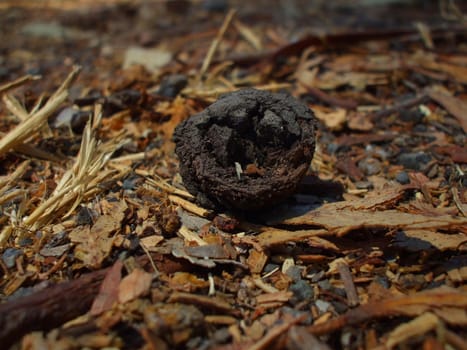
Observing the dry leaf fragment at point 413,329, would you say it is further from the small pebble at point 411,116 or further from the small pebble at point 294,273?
the small pebble at point 411,116

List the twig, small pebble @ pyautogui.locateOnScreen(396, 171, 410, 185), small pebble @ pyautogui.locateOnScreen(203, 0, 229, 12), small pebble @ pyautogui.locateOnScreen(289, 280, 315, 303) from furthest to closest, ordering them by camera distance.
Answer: small pebble @ pyautogui.locateOnScreen(203, 0, 229, 12) < the twig < small pebble @ pyautogui.locateOnScreen(396, 171, 410, 185) < small pebble @ pyautogui.locateOnScreen(289, 280, 315, 303)

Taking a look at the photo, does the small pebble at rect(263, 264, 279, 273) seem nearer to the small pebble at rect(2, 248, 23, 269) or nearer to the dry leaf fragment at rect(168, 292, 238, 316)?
Result: the dry leaf fragment at rect(168, 292, 238, 316)

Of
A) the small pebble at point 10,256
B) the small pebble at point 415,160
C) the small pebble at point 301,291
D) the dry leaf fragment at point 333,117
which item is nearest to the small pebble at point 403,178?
the small pebble at point 415,160

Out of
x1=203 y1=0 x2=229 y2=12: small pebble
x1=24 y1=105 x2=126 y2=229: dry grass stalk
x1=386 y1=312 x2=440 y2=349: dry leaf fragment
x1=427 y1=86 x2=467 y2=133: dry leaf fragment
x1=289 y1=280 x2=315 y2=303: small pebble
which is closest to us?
x1=386 y1=312 x2=440 y2=349: dry leaf fragment

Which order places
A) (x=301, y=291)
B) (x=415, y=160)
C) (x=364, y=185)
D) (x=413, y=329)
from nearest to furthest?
(x=413, y=329), (x=301, y=291), (x=364, y=185), (x=415, y=160)

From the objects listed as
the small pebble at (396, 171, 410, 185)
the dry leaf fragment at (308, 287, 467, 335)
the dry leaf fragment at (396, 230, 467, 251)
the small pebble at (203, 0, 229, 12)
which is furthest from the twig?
the small pebble at (203, 0, 229, 12)

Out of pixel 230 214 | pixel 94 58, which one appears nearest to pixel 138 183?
pixel 230 214

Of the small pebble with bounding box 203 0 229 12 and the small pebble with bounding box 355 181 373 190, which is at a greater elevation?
the small pebble with bounding box 203 0 229 12

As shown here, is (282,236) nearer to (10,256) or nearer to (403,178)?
(403,178)

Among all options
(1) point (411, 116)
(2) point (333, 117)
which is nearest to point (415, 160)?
(1) point (411, 116)
